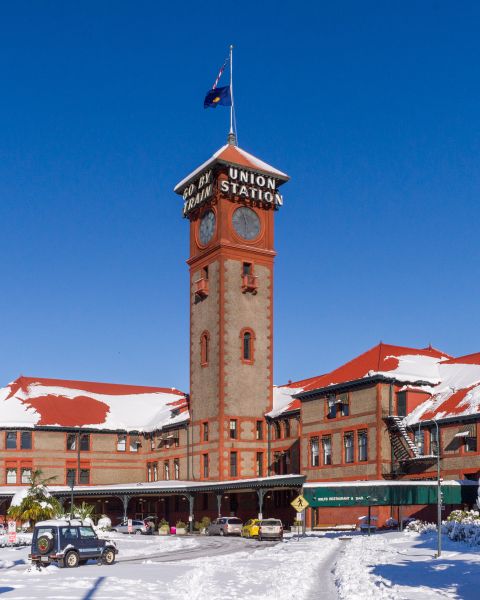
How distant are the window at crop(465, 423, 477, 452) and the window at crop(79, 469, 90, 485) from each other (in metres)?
43.8

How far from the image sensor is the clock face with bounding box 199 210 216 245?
274 feet

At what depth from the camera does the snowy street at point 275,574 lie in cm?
2611

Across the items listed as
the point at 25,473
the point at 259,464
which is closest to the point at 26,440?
the point at 25,473

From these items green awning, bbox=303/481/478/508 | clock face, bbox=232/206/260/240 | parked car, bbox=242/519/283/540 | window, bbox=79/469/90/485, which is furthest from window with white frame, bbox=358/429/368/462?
window, bbox=79/469/90/485

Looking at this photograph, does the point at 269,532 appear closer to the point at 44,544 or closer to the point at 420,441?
the point at 420,441

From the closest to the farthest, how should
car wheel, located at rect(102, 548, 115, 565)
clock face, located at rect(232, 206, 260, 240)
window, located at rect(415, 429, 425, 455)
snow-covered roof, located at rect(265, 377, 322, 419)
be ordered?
1. car wheel, located at rect(102, 548, 115, 565)
2. window, located at rect(415, 429, 425, 455)
3. snow-covered roof, located at rect(265, 377, 322, 419)
4. clock face, located at rect(232, 206, 260, 240)

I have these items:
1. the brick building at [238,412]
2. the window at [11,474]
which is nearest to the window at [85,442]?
the brick building at [238,412]

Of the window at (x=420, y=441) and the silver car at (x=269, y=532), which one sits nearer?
the silver car at (x=269, y=532)

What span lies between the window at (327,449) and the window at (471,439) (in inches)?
495

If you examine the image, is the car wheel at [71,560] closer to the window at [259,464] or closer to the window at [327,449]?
the window at [327,449]

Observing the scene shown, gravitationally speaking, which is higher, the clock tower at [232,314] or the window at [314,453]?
the clock tower at [232,314]

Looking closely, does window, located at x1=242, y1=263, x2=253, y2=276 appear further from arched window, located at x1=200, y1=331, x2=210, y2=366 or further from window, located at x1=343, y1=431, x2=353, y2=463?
window, located at x1=343, y1=431, x2=353, y2=463

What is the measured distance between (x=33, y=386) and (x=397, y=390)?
142 ft

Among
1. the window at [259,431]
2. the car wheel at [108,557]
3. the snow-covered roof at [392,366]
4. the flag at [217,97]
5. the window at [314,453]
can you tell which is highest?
the flag at [217,97]
